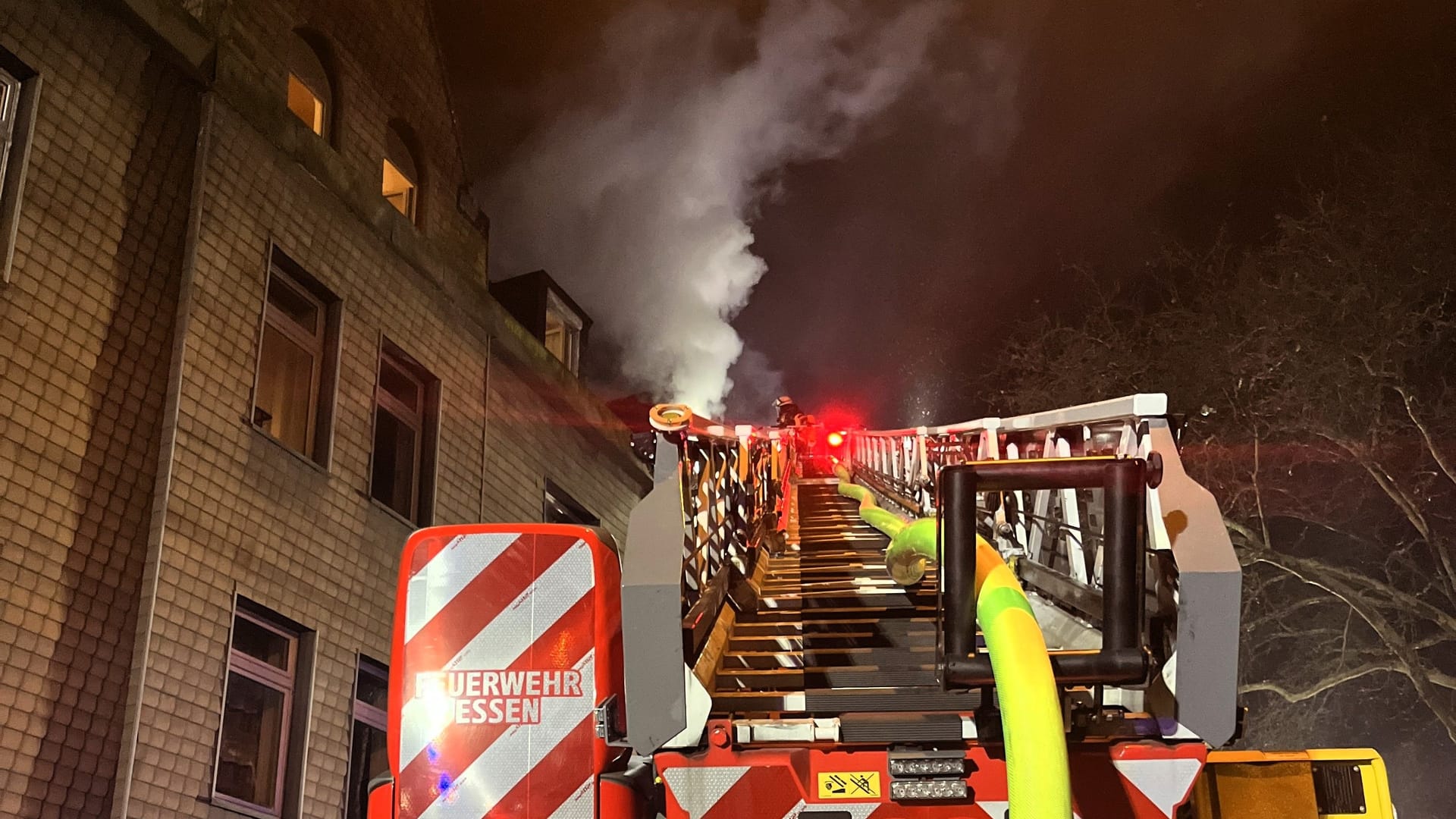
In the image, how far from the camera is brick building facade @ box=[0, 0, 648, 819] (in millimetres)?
7840

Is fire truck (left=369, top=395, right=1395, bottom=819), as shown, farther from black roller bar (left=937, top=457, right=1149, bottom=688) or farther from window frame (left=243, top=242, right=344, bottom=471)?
window frame (left=243, top=242, right=344, bottom=471)

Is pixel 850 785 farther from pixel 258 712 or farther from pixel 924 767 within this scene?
pixel 258 712

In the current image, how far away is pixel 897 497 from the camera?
15.5m

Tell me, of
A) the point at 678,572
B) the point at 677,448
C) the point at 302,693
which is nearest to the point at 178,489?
the point at 302,693

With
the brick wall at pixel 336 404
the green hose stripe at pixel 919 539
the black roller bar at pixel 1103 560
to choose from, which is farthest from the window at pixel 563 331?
the black roller bar at pixel 1103 560

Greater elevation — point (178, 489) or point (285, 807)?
point (178, 489)

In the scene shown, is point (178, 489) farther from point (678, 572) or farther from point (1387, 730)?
point (1387, 730)

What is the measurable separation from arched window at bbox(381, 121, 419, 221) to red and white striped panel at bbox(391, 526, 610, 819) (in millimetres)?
10682

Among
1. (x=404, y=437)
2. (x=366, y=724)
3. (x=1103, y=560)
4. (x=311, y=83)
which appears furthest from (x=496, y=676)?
(x=311, y=83)

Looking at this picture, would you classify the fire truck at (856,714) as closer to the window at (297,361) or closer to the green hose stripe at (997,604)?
the green hose stripe at (997,604)

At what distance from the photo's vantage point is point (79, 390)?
27.1 feet

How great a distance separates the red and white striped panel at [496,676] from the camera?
334cm

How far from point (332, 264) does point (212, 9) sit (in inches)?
94.1

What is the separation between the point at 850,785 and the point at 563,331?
1608cm
